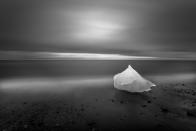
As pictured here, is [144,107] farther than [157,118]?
Yes

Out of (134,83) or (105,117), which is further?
(134,83)

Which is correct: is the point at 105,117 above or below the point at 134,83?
below

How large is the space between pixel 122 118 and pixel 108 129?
65cm

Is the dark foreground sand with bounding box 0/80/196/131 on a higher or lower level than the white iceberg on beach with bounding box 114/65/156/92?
lower

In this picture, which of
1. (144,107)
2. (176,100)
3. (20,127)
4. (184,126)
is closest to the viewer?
(20,127)

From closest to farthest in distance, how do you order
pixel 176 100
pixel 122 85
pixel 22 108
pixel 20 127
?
pixel 20 127 → pixel 22 108 → pixel 176 100 → pixel 122 85

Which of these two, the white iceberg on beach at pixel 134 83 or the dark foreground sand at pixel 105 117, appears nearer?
the dark foreground sand at pixel 105 117

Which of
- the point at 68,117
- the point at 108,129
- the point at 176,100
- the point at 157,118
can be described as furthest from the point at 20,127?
the point at 176,100

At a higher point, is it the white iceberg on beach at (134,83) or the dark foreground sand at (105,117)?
the white iceberg on beach at (134,83)

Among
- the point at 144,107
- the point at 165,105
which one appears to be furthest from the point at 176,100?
the point at 144,107

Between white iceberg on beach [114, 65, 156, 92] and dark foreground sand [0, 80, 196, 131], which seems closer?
dark foreground sand [0, 80, 196, 131]

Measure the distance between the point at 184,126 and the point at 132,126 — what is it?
1165mm

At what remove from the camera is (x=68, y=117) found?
2773mm

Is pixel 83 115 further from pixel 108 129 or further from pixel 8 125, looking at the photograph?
pixel 8 125
